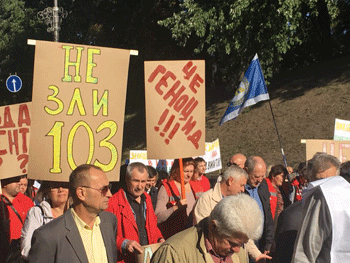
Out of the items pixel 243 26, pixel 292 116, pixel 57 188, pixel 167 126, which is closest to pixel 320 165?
pixel 57 188

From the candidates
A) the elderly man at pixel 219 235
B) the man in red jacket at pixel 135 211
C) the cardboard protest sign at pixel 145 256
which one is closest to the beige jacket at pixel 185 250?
the elderly man at pixel 219 235

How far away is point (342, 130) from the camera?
496 inches

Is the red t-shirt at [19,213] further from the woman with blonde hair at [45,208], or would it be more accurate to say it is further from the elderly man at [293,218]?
the elderly man at [293,218]

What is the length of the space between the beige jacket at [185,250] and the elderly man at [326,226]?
0.82m

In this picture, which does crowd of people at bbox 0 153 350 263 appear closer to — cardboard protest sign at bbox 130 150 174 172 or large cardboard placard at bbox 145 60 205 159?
large cardboard placard at bbox 145 60 205 159

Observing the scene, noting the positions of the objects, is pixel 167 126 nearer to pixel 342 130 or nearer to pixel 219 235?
pixel 219 235

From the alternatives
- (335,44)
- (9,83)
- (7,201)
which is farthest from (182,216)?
(335,44)

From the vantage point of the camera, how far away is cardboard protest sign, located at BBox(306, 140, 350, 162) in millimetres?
10852

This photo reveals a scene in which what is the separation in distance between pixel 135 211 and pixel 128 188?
0.21 m

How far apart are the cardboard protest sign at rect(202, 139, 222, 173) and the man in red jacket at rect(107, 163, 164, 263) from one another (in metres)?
7.83

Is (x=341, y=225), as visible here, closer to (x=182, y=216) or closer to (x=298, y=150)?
(x=182, y=216)

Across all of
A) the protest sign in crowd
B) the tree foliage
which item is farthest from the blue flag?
the tree foliage

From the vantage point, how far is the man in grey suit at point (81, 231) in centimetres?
401

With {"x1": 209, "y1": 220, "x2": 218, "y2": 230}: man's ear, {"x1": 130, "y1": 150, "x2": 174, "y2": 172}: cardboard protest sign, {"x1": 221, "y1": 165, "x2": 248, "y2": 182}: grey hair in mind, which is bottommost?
{"x1": 209, "y1": 220, "x2": 218, "y2": 230}: man's ear
